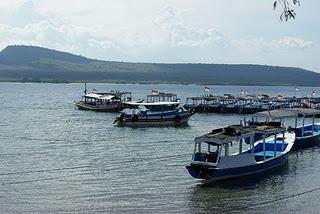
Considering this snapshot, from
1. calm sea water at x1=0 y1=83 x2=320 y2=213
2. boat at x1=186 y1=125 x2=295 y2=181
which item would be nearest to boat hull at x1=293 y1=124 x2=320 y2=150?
calm sea water at x1=0 y1=83 x2=320 y2=213

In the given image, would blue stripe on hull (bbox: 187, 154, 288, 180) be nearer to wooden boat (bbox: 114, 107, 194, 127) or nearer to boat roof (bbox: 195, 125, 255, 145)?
boat roof (bbox: 195, 125, 255, 145)

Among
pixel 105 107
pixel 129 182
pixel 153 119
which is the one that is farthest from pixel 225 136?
pixel 105 107

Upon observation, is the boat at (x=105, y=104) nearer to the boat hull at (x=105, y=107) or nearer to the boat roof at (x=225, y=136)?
the boat hull at (x=105, y=107)

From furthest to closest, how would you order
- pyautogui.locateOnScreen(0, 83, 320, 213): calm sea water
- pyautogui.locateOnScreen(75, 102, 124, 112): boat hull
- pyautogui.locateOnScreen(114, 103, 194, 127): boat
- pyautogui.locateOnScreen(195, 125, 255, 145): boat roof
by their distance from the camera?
pyautogui.locateOnScreen(75, 102, 124, 112): boat hull < pyautogui.locateOnScreen(114, 103, 194, 127): boat < pyautogui.locateOnScreen(195, 125, 255, 145): boat roof < pyautogui.locateOnScreen(0, 83, 320, 213): calm sea water

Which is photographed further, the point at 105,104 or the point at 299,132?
the point at 105,104

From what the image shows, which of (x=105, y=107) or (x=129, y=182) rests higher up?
(x=129, y=182)

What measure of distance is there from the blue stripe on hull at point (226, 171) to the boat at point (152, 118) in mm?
35435

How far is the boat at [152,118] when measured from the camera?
238ft

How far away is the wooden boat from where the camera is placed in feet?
238

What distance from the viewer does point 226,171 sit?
3478 cm

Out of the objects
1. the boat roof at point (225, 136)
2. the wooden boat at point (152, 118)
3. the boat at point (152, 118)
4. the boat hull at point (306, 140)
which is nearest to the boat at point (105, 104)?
the boat at point (152, 118)

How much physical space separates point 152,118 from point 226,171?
129 feet

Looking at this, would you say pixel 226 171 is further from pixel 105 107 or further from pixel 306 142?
pixel 105 107

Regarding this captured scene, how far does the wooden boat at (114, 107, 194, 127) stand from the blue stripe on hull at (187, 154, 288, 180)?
35.4m
